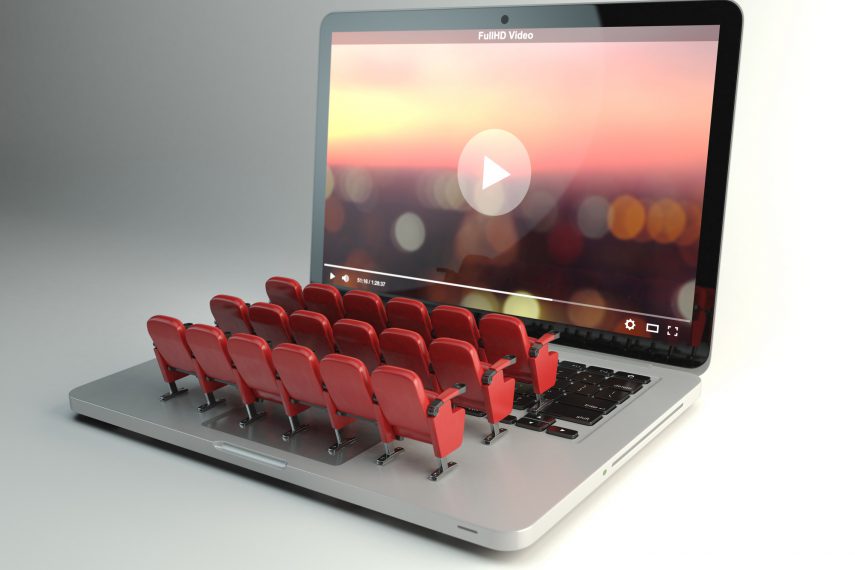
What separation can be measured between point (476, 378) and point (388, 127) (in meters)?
1.73

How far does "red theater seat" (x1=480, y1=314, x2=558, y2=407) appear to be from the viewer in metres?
3.58

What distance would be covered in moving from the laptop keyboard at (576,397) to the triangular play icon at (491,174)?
0.88 meters

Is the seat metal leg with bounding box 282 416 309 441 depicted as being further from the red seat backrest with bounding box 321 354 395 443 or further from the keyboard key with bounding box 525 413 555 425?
the keyboard key with bounding box 525 413 555 425

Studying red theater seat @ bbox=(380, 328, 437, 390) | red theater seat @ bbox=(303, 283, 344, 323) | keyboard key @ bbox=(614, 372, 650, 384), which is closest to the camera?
red theater seat @ bbox=(380, 328, 437, 390)

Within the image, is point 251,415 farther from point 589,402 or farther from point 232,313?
point 589,402

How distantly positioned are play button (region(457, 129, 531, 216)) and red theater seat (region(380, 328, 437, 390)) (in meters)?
1.06

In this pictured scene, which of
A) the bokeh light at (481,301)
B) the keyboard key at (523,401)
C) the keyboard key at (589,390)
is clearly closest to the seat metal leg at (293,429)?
the keyboard key at (523,401)

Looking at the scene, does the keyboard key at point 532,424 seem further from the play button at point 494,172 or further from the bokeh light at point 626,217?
the play button at point 494,172

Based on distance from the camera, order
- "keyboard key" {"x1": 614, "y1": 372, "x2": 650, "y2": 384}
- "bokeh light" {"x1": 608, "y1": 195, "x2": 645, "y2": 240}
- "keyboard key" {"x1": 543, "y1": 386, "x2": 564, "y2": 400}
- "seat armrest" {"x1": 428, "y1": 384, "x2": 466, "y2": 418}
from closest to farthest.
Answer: "seat armrest" {"x1": 428, "y1": 384, "x2": 466, "y2": 418}
"keyboard key" {"x1": 543, "y1": 386, "x2": 564, "y2": 400}
"keyboard key" {"x1": 614, "y1": 372, "x2": 650, "y2": 384}
"bokeh light" {"x1": 608, "y1": 195, "x2": 645, "y2": 240}

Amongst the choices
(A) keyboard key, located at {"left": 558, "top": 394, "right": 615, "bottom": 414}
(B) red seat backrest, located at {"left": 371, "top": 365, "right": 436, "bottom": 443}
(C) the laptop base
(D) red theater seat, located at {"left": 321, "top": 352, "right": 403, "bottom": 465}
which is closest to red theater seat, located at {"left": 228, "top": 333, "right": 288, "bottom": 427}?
(C) the laptop base

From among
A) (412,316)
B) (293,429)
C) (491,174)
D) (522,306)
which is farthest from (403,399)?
(491,174)

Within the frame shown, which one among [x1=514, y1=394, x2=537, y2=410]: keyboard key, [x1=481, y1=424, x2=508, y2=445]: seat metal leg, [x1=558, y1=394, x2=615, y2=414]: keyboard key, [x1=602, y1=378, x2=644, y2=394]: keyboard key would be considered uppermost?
[x1=602, y1=378, x2=644, y2=394]: keyboard key

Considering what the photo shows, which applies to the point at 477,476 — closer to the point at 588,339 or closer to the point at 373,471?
the point at 373,471

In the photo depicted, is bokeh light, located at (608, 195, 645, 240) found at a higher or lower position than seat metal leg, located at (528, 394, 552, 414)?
higher
